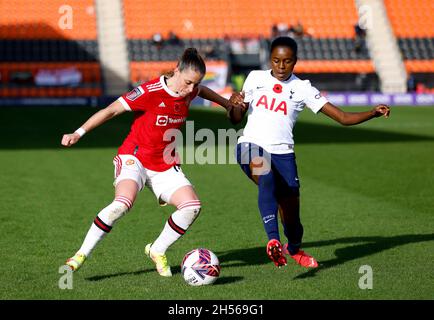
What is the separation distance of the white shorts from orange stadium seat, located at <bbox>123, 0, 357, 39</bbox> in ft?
121

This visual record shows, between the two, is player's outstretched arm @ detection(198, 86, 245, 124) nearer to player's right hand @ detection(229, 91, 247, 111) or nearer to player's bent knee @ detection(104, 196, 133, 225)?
player's right hand @ detection(229, 91, 247, 111)

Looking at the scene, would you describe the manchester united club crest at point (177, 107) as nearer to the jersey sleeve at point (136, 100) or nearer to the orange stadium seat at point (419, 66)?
the jersey sleeve at point (136, 100)

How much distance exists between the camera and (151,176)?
24.7 feet

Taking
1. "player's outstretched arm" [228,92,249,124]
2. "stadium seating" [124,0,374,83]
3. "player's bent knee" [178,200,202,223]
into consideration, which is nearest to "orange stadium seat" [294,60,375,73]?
"stadium seating" [124,0,374,83]

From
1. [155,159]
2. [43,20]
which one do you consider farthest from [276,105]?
[43,20]

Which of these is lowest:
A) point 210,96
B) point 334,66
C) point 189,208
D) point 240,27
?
point 189,208

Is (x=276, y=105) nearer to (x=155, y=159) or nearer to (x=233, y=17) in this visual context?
(x=155, y=159)

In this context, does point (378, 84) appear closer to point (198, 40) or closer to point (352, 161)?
point (198, 40)

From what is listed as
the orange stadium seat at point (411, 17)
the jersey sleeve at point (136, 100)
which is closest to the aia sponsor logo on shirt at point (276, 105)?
the jersey sleeve at point (136, 100)

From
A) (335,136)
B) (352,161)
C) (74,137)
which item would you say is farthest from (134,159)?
(335,136)

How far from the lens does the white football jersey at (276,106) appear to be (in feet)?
25.4

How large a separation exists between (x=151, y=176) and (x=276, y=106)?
4.45 feet

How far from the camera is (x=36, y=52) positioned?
137 feet

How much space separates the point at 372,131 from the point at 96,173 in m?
12.9
